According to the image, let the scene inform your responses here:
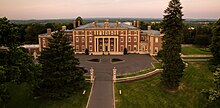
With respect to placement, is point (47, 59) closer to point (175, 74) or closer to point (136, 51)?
point (175, 74)

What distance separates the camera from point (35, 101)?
28.6m

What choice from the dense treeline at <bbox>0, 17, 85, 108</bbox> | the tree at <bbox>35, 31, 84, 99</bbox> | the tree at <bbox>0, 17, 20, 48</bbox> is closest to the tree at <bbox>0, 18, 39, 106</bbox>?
the tree at <bbox>0, 17, 20, 48</bbox>

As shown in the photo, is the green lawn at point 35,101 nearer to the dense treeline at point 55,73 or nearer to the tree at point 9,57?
the dense treeline at point 55,73

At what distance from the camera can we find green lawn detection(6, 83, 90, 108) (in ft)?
90.3

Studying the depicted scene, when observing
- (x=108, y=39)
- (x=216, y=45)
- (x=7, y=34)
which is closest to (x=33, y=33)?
(x=108, y=39)

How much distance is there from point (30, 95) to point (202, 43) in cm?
5077

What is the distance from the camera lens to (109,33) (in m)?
56.0

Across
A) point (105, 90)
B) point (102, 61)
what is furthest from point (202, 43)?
point (105, 90)

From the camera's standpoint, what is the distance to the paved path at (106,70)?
2884 centimetres

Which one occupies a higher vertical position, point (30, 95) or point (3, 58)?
point (3, 58)

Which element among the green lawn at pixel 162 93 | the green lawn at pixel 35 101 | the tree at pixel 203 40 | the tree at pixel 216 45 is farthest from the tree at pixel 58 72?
the tree at pixel 203 40

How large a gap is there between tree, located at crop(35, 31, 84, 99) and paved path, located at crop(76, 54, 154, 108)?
3.23 metres

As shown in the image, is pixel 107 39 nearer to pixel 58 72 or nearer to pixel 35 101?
pixel 58 72

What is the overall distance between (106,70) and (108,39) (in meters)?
16.5
